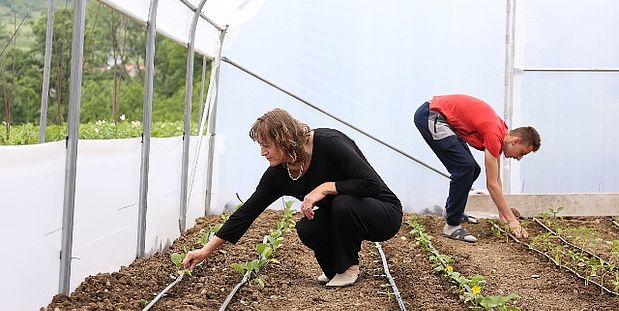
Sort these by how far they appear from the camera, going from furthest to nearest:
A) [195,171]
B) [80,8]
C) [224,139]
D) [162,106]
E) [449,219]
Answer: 1. [162,106]
2. [224,139]
3. [195,171]
4. [449,219]
5. [80,8]

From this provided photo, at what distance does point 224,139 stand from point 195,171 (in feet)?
4.97

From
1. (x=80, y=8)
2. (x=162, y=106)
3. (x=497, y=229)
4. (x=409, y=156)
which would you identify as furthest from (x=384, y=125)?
(x=162, y=106)

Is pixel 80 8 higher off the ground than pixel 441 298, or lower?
higher

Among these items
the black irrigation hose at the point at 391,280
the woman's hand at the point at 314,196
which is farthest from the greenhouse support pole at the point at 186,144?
the woman's hand at the point at 314,196

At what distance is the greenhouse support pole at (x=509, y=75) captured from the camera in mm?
9203

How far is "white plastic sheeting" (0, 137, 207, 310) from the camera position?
12.2 ft

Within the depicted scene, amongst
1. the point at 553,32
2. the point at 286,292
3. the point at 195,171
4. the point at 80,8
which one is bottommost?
the point at 286,292

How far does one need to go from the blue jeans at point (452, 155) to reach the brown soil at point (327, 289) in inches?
17.0

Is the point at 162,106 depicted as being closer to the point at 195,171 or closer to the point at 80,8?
the point at 195,171

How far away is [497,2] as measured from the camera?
9.33 m

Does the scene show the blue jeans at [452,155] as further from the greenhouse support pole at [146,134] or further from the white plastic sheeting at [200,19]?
the greenhouse support pole at [146,134]

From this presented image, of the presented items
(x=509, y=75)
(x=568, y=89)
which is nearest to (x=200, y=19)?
(x=509, y=75)

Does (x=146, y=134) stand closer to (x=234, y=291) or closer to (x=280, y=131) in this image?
(x=234, y=291)

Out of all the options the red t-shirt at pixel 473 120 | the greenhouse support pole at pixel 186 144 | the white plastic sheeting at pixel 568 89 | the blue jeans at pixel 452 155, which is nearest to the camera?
the red t-shirt at pixel 473 120
